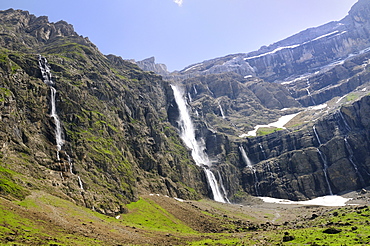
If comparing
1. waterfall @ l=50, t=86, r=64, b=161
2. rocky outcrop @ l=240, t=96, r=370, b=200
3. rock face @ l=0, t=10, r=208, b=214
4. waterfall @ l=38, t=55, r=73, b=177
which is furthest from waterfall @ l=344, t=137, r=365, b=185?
waterfall @ l=50, t=86, r=64, b=161

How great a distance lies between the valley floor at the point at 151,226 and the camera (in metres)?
39.8

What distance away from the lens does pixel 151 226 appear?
74625 millimetres

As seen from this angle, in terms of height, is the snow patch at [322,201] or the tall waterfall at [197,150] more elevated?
the tall waterfall at [197,150]

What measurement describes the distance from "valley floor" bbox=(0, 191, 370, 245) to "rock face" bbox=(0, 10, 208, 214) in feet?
26.0

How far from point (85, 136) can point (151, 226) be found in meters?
42.9

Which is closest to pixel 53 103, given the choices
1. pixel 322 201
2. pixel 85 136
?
pixel 85 136

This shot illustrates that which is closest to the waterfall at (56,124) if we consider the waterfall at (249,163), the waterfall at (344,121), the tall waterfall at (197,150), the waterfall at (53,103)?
the waterfall at (53,103)

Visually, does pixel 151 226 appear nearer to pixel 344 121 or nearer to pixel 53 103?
pixel 53 103

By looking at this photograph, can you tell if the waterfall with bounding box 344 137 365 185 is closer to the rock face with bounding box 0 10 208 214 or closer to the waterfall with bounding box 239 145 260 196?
the waterfall with bounding box 239 145 260 196

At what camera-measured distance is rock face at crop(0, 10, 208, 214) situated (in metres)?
75.1

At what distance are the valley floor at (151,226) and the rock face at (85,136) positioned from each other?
792cm

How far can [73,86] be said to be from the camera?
11000 cm

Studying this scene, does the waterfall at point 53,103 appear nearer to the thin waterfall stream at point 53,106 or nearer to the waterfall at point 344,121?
the thin waterfall stream at point 53,106

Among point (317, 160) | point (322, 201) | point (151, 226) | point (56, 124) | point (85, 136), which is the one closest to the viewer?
point (151, 226)
